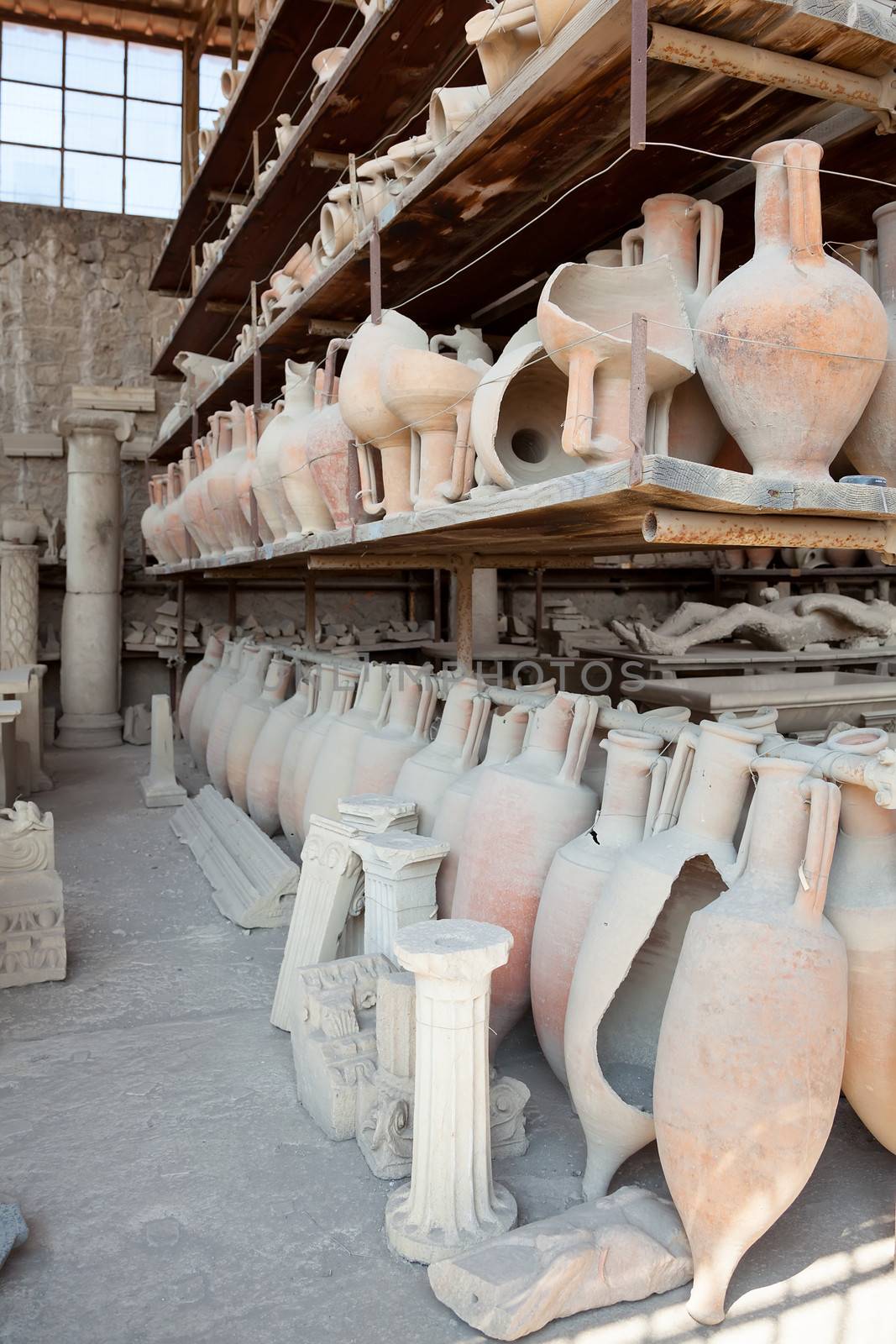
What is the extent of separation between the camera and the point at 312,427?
3.99m

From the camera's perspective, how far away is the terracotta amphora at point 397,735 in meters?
3.56

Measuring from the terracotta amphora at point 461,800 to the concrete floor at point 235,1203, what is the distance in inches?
18.7

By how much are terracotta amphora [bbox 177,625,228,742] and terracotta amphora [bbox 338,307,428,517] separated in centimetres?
395

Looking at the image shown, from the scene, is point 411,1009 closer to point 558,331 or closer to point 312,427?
point 558,331

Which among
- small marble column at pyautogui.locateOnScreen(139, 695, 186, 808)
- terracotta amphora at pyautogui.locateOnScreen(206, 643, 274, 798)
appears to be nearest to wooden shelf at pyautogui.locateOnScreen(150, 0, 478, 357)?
terracotta amphora at pyautogui.locateOnScreen(206, 643, 274, 798)

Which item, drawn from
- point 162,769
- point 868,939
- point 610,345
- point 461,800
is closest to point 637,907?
point 868,939

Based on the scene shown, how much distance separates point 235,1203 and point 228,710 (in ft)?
12.9

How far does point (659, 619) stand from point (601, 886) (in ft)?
26.6

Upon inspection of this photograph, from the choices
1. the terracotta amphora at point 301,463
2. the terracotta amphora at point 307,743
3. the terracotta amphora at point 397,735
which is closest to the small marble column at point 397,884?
the terracotta amphora at point 397,735

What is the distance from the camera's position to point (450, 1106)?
1951 millimetres

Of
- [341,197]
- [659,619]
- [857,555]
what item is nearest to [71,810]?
[341,197]

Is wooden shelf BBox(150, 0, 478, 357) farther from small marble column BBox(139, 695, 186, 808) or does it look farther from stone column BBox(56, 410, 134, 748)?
small marble column BBox(139, 695, 186, 808)

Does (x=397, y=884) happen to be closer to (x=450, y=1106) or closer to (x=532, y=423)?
(x=450, y=1106)

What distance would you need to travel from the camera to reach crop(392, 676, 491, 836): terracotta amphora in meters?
3.12
